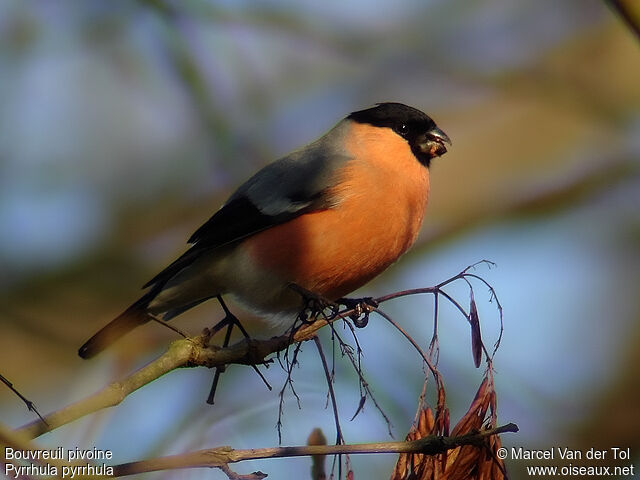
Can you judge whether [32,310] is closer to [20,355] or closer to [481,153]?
[20,355]

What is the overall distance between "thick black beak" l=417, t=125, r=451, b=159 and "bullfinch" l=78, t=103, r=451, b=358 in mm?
184

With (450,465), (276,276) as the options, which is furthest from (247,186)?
(450,465)

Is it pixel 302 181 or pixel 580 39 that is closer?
pixel 302 181

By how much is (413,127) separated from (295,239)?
1083 millimetres

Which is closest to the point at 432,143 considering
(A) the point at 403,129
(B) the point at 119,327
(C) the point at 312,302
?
(A) the point at 403,129

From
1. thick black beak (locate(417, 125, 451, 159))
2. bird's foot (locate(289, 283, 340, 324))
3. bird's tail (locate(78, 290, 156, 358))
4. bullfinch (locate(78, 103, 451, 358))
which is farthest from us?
thick black beak (locate(417, 125, 451, 159))

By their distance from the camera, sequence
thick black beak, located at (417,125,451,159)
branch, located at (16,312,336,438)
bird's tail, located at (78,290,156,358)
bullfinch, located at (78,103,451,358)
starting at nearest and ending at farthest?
branch, located at (16,312,336,438)
bird's tail, located at (78,290,156,358)
bullfinch, located at (78,103,451,358)
thick black beak, located at (417,125,451,159)

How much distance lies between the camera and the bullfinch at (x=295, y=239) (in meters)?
3.96

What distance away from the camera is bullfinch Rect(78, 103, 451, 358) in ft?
13.0

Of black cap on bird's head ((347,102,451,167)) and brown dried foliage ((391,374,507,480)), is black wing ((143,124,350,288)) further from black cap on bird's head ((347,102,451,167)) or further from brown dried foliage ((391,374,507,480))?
brown dried foliage ((391,374,507,480))

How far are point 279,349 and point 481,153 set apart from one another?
130 inches

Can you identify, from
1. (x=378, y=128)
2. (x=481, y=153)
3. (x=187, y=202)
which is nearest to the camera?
(x=378, y=128)

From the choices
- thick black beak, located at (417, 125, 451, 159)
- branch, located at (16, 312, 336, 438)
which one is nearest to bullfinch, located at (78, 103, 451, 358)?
thick black beak, located at (417, 125, 451, 159)

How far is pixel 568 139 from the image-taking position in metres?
5.93
